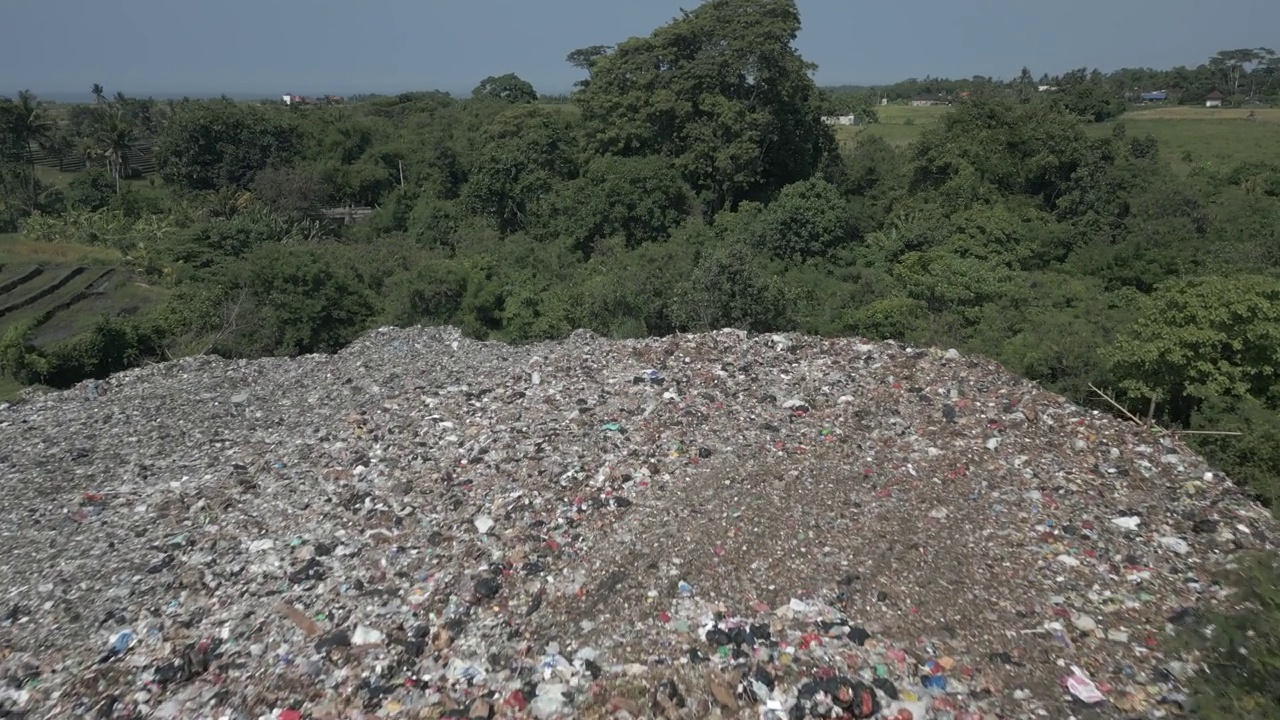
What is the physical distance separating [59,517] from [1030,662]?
571 centimetres

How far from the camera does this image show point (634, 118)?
1944cm

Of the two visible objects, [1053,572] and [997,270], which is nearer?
[1053,572]

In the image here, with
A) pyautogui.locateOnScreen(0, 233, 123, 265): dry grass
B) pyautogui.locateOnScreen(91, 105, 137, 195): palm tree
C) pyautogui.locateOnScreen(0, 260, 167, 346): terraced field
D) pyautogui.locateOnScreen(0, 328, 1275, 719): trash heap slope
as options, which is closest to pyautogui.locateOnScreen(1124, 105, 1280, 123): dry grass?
pyautogui.locateOnScreen(0, 328, 1275, 719): trash heap slope

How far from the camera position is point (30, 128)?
1235 inches

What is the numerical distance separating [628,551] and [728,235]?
40.7ft

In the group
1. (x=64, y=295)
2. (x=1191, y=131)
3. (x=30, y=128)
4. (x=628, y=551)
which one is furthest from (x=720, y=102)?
(x=30, y=128)

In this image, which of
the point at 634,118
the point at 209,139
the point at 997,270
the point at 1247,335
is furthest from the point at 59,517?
→ the point at 209,139

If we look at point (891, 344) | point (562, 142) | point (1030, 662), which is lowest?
point (1030, 662)

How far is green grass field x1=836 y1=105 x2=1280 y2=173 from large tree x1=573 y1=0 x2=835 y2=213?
3819 mm

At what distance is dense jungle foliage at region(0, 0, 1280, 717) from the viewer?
7.38 metres

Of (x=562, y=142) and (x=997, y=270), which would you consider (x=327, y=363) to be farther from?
(x=562, y=142)

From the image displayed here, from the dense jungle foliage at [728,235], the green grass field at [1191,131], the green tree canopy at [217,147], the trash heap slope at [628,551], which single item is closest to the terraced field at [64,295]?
the dense jungle foliage at [728,235]

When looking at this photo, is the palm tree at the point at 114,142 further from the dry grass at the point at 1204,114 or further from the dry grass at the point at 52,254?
the dry grass at the point at 1204,114

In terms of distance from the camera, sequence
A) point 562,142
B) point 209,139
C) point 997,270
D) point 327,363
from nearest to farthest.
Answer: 1. point 327,363
2. point 997,270
3. point 562,142
4. point 209,139
